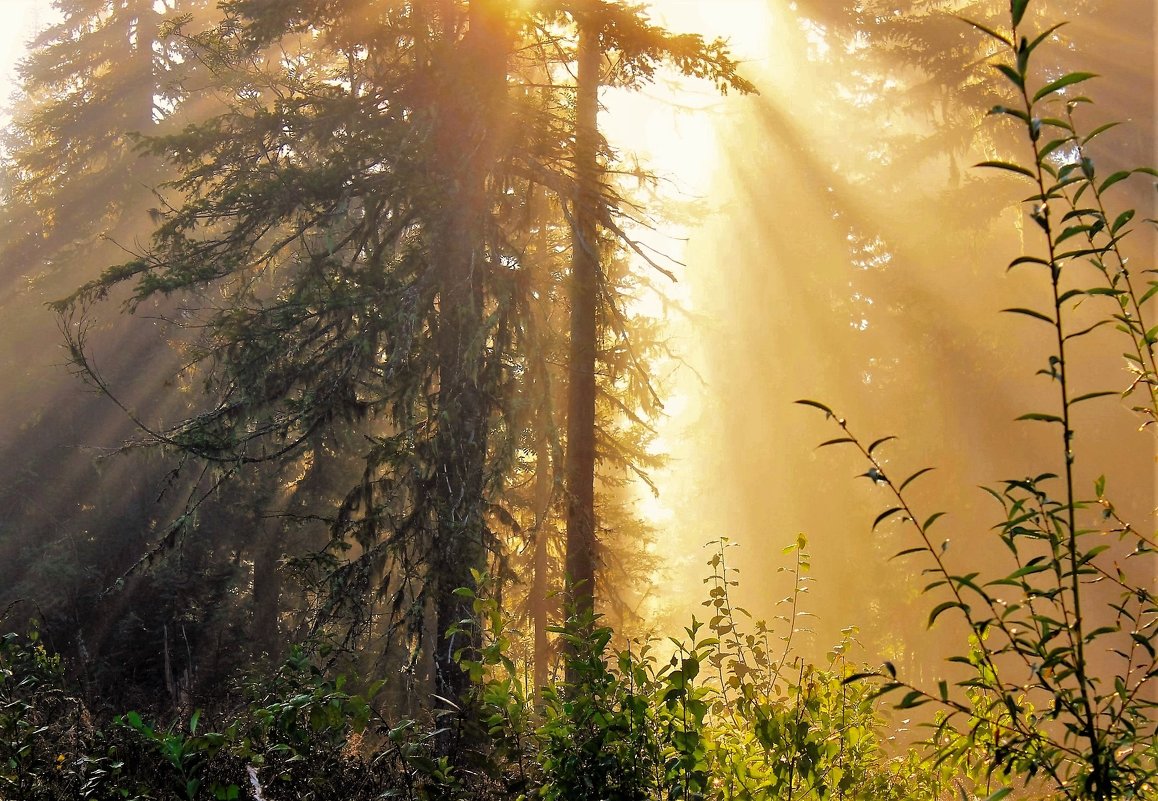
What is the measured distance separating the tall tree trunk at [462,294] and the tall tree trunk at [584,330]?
44.1 inches

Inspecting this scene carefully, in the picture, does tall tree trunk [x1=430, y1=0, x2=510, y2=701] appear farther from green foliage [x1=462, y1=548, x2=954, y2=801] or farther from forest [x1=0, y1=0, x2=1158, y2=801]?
green foliage [x1=462, y1=548, x2=954, y2=801]

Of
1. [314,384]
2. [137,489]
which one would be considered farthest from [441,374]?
[137,489]

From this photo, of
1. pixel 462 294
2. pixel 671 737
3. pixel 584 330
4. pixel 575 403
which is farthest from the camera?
pixel 584 330

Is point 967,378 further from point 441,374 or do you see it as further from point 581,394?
point 441,374

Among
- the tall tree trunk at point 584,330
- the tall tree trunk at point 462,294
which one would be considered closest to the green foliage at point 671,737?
the tall tree trunk at point 462,294

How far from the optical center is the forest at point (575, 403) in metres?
3.14

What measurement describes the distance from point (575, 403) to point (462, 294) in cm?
211

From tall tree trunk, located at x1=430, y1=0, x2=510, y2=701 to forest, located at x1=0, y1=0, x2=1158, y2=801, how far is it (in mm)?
58

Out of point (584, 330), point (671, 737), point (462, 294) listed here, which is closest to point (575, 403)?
point (584, 330)

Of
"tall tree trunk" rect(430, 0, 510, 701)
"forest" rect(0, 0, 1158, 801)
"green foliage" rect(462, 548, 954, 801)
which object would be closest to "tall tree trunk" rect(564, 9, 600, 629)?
"forest" rect(0, 0, 1158, 801)

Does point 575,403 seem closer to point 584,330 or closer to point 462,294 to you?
point 584,330

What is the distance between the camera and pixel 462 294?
10.6 metres

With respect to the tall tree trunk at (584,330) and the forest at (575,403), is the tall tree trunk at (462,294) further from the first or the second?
the tall tree trunk at (584,330)

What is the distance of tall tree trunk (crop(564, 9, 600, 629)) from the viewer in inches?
396
